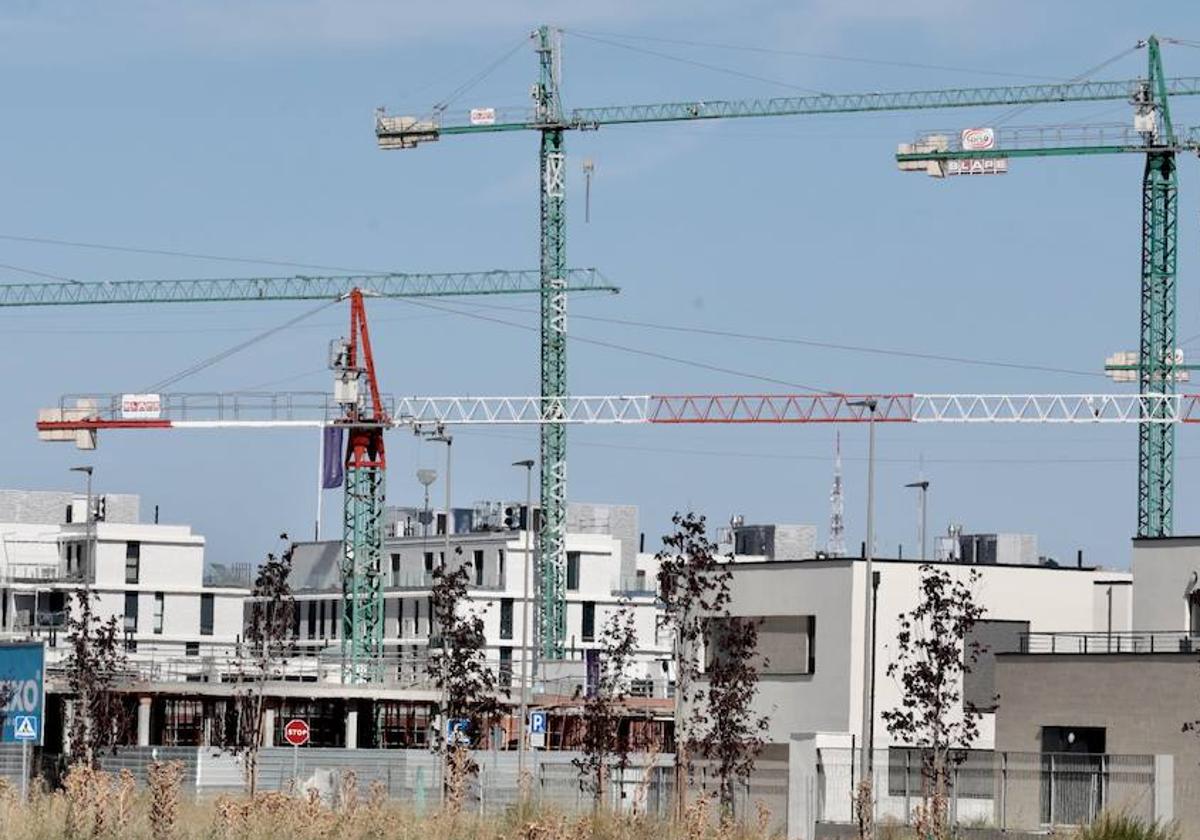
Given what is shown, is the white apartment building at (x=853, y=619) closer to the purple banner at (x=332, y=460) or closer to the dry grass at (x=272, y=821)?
the dry grass at (x=272, y=821)

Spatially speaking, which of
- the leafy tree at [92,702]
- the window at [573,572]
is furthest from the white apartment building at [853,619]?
the window at [573,572]

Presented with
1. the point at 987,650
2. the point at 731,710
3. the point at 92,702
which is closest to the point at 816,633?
the point at 987,650

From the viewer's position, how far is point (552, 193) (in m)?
127

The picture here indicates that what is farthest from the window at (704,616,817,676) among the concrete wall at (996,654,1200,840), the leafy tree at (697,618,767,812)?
the concrete wall at (996,654,1200,840)

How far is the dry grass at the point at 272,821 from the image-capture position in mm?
31406

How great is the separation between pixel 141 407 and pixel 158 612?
14587 millimetres

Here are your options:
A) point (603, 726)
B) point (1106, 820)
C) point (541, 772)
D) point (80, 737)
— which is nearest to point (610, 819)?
point (1106, 820)

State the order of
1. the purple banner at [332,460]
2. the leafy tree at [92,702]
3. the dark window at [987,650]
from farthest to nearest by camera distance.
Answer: the purple banner at [332,460], the leafy tree at [92,702], the dark window at [987,650]

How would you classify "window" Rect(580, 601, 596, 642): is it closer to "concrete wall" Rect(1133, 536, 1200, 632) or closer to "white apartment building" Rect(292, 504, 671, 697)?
"white apartment building" Rect(292, 504, 671, 697)

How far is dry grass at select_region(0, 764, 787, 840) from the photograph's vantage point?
1236 inches

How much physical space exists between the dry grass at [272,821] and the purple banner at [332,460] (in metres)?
83.8

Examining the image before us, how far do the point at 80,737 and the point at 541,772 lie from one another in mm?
15575

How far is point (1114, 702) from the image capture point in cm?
5112

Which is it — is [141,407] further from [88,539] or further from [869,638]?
[869,638]
